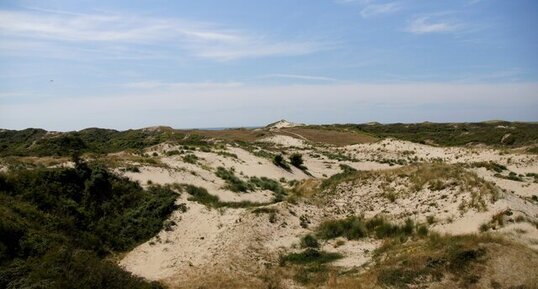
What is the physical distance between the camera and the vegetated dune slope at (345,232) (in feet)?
48.2

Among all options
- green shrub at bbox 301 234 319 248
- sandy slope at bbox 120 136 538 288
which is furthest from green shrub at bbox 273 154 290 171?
green shrub at bbox 301 234 319 248

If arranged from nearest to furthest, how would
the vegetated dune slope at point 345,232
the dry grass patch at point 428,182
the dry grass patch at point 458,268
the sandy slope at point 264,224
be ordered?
the dry grass patch at point 458,268, the vegetated dune slope at point 345,232, the sandy slope at point 264,224, the dry grass patch at point 428,182

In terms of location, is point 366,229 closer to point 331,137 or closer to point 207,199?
point 207,199

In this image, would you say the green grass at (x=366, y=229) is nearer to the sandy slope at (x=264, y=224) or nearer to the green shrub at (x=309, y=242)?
the sandy slope at (x=264, y=224)

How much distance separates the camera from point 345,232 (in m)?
21.8

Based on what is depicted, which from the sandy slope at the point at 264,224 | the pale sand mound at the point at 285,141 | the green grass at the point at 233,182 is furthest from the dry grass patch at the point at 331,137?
the sandy slope at the point at 264,224

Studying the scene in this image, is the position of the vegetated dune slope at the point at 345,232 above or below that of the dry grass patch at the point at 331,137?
below

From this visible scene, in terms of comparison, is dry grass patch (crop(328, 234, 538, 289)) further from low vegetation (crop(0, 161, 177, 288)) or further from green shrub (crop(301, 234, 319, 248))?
low vegetation (crop(0, 161, 177, 288))

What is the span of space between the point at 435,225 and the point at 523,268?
6417 millimetres

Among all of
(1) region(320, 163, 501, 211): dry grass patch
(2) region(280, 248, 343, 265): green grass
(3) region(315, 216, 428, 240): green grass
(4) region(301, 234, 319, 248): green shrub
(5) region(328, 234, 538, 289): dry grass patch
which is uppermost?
(1) region(320, 163, 501, 211): dry grass patch

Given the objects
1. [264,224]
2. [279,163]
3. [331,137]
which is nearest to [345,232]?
[264,224]

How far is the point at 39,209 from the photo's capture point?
69.5 feet

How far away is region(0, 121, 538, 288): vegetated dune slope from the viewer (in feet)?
48.2

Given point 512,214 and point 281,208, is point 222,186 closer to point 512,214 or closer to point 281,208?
point 281,208
